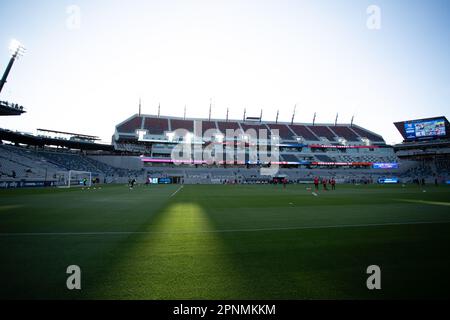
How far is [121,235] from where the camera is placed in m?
6.57

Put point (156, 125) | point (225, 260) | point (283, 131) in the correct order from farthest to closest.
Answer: point (283, 131) → point (156, 125) → point (225, 260)

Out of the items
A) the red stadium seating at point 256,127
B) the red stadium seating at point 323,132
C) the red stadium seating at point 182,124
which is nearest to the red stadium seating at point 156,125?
the red stadium seating at point 182,124

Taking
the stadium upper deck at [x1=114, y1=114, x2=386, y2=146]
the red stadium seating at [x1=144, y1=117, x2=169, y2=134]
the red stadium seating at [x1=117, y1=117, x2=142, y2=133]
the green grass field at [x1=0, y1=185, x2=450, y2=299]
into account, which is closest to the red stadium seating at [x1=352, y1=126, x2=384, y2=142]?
the stadium upper deck at [x1=114, y1=114, x2=386, y2=146]

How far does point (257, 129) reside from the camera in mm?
94062

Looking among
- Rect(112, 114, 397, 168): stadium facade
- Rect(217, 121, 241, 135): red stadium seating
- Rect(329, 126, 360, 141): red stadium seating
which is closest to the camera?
Rect(112, 114, 397, 168): stadium facade

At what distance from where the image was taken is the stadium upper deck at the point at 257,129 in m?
81.8

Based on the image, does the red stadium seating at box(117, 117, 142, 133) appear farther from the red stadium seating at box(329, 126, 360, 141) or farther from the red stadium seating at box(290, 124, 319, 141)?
the red stadium seating at box(329, 126, 360, 141)

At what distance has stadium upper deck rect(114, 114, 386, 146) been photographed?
268 ft

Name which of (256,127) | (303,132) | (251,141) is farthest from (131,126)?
(303,132)

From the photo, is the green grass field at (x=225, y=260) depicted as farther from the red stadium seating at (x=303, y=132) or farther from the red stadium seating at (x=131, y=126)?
the red stadium seating at (x=303, y=132)

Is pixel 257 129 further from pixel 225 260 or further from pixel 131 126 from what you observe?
pixel 225 260

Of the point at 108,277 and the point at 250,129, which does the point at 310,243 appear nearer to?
the point at 108,277
